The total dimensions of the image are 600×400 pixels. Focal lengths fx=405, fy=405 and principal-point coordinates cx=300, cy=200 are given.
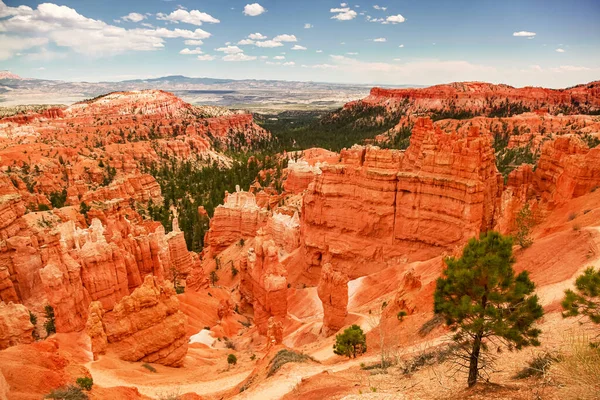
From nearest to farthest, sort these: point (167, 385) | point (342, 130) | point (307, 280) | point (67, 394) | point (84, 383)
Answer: point (67, 394) < point (84, 383) < point (167, 385) < point (307, 280) < point (342, 130)

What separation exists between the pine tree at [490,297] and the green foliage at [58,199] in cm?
6227

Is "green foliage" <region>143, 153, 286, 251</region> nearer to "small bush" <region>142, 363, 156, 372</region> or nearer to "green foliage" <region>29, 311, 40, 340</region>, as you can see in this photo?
"green foliage" <region>29, 311, 40, 340</region>

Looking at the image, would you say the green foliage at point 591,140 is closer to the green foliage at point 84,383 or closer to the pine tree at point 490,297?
the pine tree at point 490,297

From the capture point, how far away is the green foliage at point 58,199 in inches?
2345

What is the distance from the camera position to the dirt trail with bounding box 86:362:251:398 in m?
17.2

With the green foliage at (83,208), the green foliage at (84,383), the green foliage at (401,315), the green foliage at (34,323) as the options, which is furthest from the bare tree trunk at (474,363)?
the green foliage at (83,208)

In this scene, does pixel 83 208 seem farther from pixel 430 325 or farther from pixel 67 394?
pixel 430 325

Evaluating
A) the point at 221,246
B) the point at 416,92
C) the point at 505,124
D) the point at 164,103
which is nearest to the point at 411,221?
the point at 221,246

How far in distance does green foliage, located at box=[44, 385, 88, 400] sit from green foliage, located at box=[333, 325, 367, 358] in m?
10.3

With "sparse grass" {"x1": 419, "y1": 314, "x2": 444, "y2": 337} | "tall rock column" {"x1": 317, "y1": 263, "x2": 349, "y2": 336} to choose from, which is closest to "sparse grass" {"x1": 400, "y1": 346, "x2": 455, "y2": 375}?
"sparse grass" {"x1": 419, "y1": 314, "x2": 444, "y2": 337}

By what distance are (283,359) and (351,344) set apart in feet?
11.0

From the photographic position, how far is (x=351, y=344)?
736 inches

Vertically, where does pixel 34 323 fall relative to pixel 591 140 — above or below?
below

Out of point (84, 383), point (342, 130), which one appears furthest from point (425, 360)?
point (342, 130)
